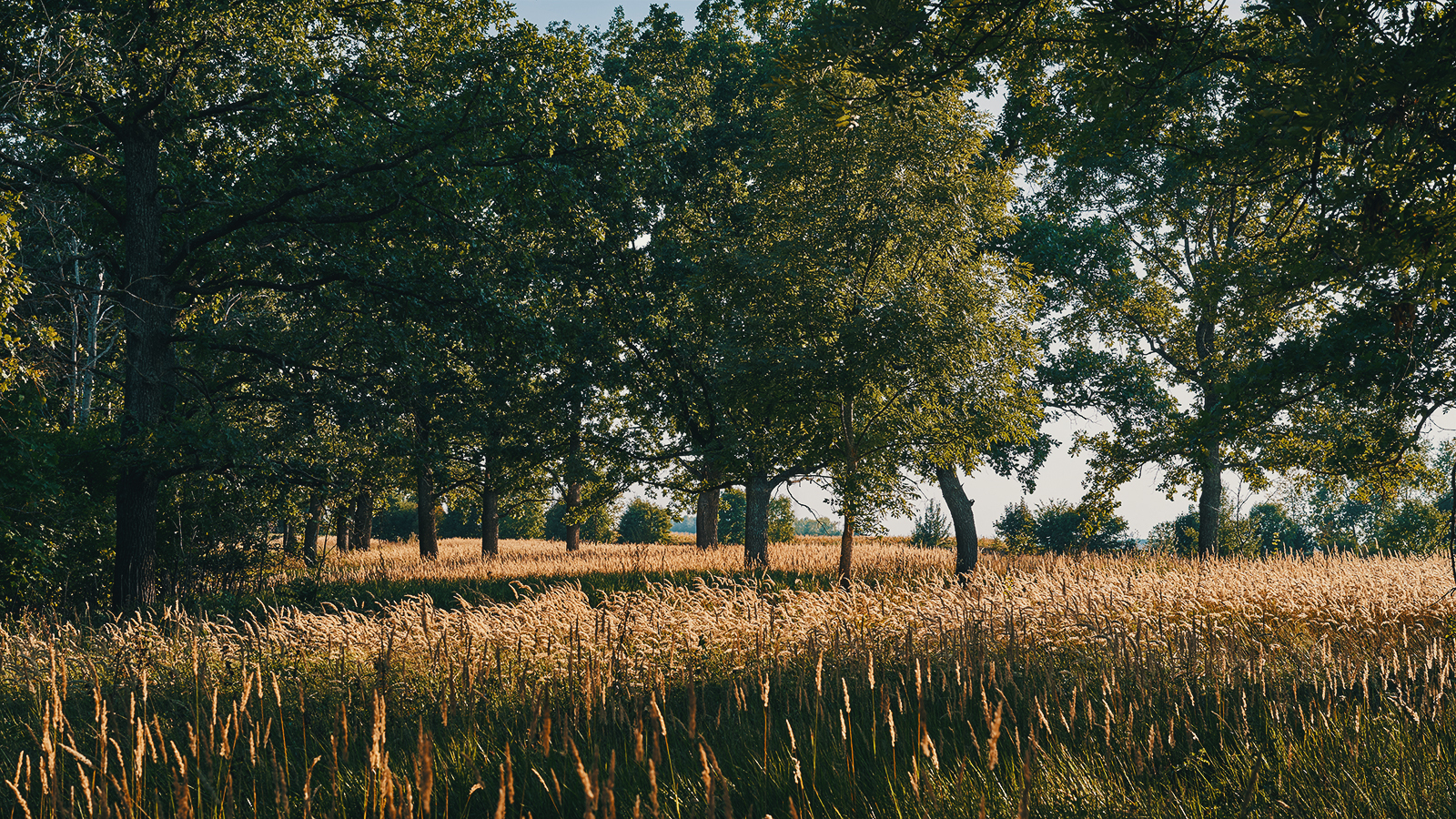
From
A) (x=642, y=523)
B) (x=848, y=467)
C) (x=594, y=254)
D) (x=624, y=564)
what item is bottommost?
(x=642, y=523)

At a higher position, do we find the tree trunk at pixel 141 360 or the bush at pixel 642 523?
the tree trunk at pixel 141 360

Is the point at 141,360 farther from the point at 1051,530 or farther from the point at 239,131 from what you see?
the point at 1051,530

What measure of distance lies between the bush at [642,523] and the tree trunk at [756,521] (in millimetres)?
22779

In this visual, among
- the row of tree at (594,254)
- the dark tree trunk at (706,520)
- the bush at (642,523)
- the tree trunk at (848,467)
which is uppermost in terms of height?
the row of tree at (594,254)

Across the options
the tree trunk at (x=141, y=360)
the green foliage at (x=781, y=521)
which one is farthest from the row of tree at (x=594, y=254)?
the green foliage at (x=781, y=521)

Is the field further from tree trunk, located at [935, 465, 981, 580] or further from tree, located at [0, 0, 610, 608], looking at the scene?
tree trunk, located at [935, 465, 981, 580]

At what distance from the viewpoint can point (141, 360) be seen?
36.6 feet

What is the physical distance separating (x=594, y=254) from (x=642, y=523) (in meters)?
32.1

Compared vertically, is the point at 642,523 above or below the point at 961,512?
below

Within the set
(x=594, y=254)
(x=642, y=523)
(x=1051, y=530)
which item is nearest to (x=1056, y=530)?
(x=1051, y=530)

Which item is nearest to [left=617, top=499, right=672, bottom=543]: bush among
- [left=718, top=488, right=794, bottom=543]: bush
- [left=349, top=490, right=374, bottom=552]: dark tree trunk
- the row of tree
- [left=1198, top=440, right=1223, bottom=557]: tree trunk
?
[left=718, top=488, right=794, bottom=543]: bush

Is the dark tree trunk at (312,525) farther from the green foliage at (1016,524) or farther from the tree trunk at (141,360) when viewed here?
the green foliage at (1016,524)

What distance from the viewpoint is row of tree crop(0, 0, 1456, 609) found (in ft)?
19.7

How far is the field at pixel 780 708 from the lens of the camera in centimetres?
285
